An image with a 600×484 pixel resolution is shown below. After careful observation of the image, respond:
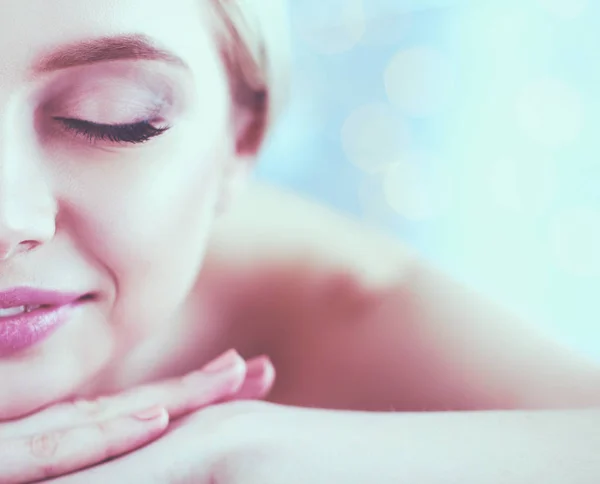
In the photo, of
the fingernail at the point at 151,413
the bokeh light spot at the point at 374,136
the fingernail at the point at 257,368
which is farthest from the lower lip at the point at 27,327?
the bokeh light spot at the point at 374,136

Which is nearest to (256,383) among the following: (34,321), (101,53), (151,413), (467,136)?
(151,413)

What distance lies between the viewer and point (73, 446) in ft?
2.07

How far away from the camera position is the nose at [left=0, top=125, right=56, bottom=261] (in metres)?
0.54

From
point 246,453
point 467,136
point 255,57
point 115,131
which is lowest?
point 246,453

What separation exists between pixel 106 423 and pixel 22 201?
0.74 feet

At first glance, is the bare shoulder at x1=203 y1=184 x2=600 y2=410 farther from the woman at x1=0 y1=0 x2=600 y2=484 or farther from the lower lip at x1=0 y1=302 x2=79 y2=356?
the lower lip at x1=0 y1=302 x2=79 y2=356

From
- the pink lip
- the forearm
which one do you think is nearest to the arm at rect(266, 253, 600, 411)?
the forearm

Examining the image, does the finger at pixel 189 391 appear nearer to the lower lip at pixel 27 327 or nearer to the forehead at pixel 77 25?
the lower lip at pixel 27 327

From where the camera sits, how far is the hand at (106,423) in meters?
0.62

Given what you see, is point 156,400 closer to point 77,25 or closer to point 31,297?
point 31,297

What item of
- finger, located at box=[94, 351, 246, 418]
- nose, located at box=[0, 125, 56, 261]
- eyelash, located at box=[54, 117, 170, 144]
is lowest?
finger, located at box=[94, 351, 246, 418]

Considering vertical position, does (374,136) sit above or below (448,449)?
above

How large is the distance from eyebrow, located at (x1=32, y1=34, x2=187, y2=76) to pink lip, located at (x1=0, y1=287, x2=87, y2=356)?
0.19m

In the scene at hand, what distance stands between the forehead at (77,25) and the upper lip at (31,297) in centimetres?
18
